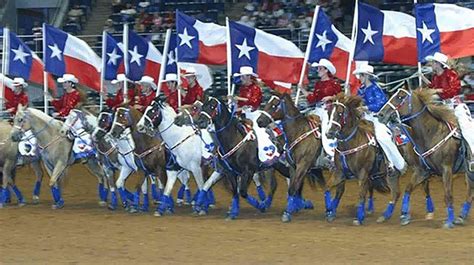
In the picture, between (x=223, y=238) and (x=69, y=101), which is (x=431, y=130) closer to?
(x=223, y=238)

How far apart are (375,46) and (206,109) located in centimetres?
372

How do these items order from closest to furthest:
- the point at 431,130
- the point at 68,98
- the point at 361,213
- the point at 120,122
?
the point at 431,130
the point at 361,213
the point at 120,122
the point at 68,98

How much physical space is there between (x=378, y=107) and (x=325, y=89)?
1.27m

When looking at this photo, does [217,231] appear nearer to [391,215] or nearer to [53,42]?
[391,215]

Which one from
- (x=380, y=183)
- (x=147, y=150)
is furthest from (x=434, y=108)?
(x=147, y=150)

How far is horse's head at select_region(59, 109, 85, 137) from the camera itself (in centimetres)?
1897

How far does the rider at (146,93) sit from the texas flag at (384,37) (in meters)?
3.65

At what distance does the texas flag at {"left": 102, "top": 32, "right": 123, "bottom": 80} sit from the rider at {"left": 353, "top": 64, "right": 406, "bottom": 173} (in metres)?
7.03

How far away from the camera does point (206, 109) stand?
16.9 meters

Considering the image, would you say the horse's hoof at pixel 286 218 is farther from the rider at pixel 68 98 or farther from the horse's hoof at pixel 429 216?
the rider at pixel 68 98

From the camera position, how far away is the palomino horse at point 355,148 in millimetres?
15977

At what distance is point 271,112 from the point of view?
1664 centimetres

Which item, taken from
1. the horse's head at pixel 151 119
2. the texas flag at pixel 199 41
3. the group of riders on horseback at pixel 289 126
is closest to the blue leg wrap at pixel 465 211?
the group of riders on horseback at pixel 289 126

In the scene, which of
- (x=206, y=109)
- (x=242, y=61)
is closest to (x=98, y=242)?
(x=206, y=109)
